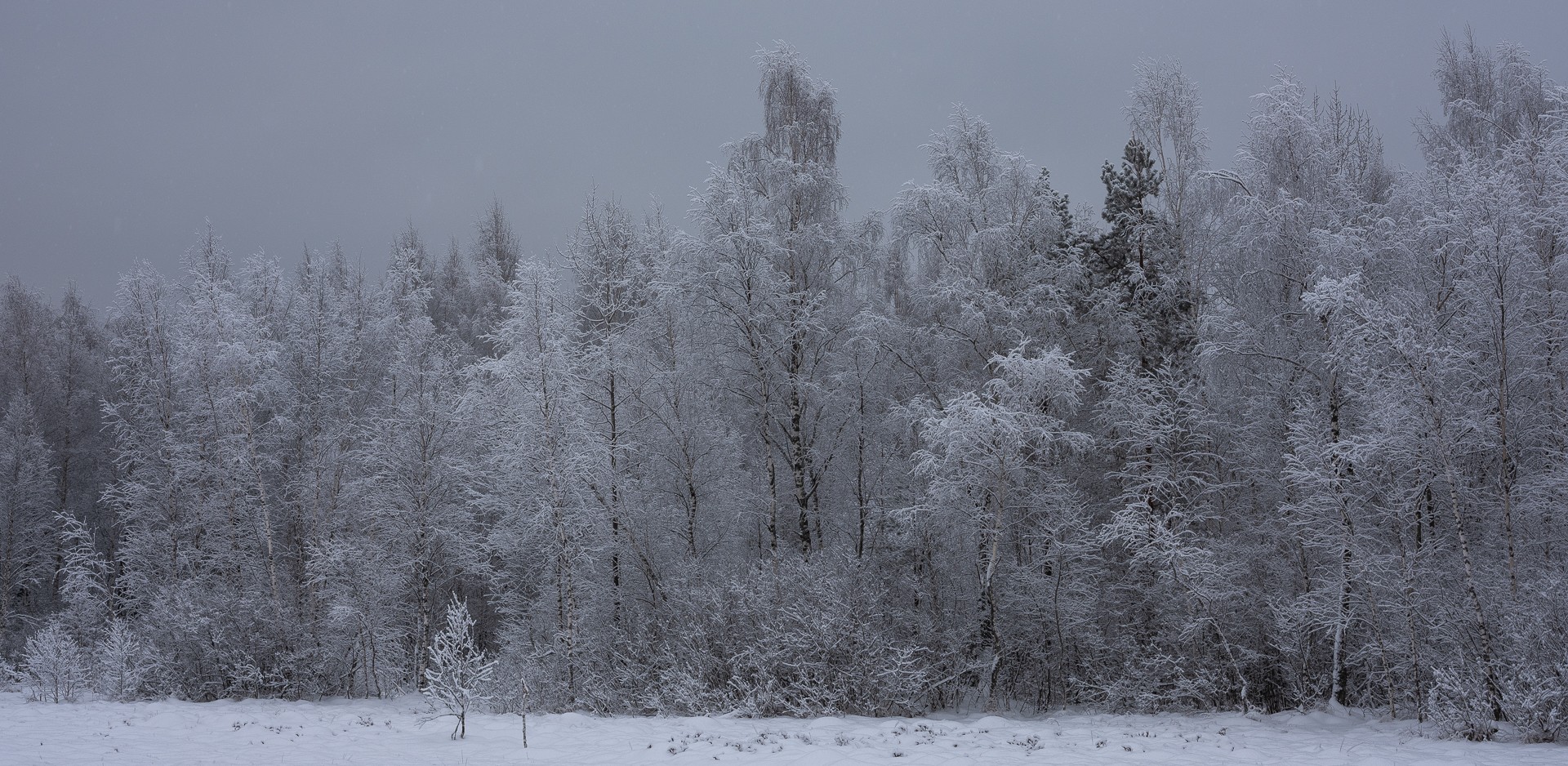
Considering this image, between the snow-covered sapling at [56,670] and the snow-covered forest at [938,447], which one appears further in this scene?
the snow-covered sapling at [56,670]

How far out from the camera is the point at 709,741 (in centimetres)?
1100

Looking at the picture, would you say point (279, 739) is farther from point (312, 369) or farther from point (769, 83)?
point (769, 83)

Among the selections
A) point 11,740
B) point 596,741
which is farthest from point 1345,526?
point 11,740

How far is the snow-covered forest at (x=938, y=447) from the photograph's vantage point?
12469 millimetres

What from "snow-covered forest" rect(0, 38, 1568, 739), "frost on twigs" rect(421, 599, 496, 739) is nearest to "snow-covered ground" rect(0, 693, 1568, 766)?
"frost on twigs" rect(421, 599, 496, 739)

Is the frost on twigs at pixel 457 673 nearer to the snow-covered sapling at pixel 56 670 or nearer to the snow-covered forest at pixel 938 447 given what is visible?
the snow-covered forest at pixel 938 447

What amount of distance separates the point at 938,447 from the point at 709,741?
7.84 meters

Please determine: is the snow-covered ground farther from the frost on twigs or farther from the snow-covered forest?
the snow-covered forest

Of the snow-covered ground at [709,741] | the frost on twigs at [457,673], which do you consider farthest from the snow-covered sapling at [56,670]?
the frost on twigs at [457,673]

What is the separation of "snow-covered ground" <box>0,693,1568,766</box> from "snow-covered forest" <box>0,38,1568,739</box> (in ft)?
3.43

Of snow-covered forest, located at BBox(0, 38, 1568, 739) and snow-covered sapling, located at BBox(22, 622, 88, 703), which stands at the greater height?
snow-covered forest, located at BBox(0, 38, 1568, 739)

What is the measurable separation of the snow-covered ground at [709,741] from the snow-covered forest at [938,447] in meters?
1.04

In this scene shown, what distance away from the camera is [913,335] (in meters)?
18.0

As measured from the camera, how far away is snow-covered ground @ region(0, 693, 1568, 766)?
975cm
